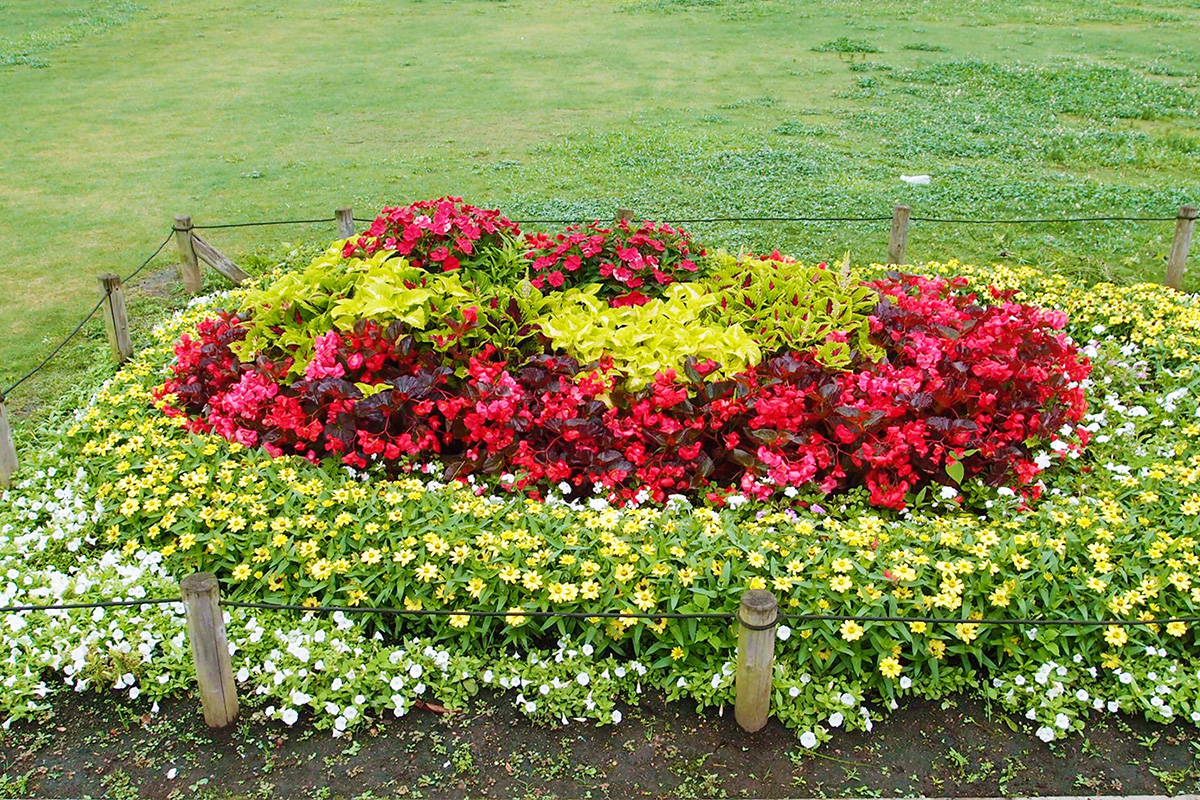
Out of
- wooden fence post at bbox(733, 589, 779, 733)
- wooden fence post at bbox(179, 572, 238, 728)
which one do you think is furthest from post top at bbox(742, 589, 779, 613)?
wooden fence post at bbox(179, 572, 238, 728)

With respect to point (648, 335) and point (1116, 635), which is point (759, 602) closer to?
point (1116, 635)

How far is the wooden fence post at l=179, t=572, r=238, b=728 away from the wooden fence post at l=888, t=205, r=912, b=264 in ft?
18.6

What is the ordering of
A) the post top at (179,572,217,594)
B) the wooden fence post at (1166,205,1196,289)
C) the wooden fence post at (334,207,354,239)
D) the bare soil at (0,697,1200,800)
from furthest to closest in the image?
the wooden fence post at (334,207,354,239)
the wooden fence post at (1166,205,1196,289)
the bare soil at (0,697,1200,800)
the post top at (179,572,217,594)

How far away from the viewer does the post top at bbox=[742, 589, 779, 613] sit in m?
3.12

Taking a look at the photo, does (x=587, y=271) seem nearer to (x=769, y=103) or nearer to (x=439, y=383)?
(x=439, y=383)

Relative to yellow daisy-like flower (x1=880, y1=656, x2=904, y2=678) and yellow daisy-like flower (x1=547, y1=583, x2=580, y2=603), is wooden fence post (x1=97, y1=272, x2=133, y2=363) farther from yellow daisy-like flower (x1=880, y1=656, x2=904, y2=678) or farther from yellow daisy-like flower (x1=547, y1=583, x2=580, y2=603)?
yellow daisy-like flower (x1=880, y1=656, x2=904, y2=678)

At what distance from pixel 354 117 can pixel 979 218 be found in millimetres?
9093

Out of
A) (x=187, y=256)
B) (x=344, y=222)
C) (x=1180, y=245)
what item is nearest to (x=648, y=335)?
(x=344, y=222)

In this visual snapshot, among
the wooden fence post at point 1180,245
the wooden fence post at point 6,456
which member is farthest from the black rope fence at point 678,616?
the wooden fence post at point 1180,245

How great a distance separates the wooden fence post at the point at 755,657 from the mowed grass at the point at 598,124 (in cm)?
500

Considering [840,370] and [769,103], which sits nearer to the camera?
[840,370]

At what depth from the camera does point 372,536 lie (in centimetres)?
403

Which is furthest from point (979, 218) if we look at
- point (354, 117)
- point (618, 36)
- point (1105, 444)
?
point (618, 36)

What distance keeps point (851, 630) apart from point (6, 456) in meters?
4.06
